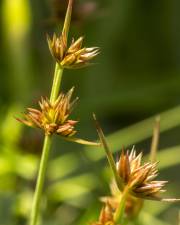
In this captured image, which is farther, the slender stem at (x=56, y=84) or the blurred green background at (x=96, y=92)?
the blurred green background at (x=96, y=92)

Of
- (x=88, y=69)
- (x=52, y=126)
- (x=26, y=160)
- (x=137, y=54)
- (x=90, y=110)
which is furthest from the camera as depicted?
(x=137, y=54)

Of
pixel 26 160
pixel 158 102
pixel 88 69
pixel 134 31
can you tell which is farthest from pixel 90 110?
pixel 26 160

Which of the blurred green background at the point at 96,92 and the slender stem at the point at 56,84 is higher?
the blurred green background at the point at 96,92

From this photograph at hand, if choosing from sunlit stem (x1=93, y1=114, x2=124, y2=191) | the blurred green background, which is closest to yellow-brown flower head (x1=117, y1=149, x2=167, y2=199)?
sunlit stem (x1=93, y1=114, x2=124, y2=191)

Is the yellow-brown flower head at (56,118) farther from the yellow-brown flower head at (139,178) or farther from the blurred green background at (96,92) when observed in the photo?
the blurred green background at (96,92)

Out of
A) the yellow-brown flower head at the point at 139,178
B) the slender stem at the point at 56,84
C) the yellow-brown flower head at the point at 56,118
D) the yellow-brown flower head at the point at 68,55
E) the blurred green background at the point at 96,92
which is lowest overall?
the yellow-brown flower head at the point at 139,178

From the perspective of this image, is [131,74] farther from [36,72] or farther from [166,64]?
[36,72]

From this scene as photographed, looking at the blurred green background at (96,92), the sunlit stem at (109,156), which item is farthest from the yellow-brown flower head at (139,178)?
the blurred green background at (96,92)
